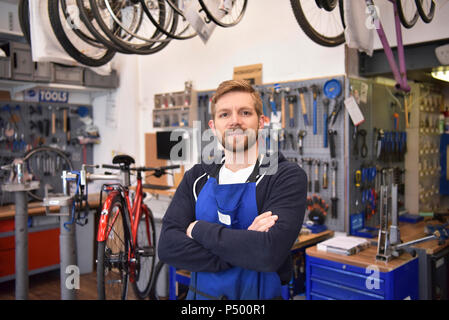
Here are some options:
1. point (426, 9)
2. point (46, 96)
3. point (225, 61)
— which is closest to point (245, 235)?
point (426, 9)

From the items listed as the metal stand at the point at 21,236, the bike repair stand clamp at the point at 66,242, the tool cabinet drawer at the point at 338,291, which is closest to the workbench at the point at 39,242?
the metal stand at the point at 21,236

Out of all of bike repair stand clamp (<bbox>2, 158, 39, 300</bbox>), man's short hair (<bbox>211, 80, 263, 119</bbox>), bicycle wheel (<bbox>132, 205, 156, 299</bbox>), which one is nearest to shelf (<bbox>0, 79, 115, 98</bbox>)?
bike repair stand clamp (<bbox>2, 158, 39, 300</bbox>)

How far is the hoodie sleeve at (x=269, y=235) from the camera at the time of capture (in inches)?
49.3

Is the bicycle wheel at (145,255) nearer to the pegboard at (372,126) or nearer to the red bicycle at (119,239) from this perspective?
the red bicycle at (119,239)

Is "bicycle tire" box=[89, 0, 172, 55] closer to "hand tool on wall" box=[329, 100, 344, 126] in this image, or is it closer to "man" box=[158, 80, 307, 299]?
"hand tool on wall" box=[329, 100, 344, 126]

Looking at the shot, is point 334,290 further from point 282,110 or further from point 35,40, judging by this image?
point 35,40

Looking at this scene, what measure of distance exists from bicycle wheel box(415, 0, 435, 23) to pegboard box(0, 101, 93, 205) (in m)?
4.15

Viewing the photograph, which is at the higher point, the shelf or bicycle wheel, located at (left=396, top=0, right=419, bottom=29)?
bicycle wheel, located at (left=396, top=0, right=419, bottom=29)

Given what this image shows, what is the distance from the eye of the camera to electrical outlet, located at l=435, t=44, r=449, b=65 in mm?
2795

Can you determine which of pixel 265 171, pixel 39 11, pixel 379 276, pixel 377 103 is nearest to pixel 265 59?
pixel 377 103

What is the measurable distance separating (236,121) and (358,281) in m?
1.70

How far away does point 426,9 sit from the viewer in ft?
9.16

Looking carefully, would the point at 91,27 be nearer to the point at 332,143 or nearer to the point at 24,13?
the point at 24,13
